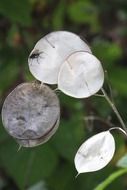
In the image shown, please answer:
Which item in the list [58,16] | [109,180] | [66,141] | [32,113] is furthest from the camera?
[58,16]

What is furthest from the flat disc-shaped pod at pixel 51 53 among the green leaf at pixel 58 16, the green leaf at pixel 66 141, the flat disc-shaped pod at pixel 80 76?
the green leaf at pixel 58 16

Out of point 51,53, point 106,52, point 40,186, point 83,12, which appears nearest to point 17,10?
point 106,52

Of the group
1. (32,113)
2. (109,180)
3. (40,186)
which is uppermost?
(32,113)

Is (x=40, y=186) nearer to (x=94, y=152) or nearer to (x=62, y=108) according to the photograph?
(x=62, y=108)

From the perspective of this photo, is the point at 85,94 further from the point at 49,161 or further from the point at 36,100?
the point at 49,161

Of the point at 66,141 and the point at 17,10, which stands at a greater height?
the point at 17,10

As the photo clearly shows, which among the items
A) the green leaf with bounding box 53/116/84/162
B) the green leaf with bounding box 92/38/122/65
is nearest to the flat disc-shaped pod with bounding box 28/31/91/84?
the green leaf with bounding box 53/116/84/162
